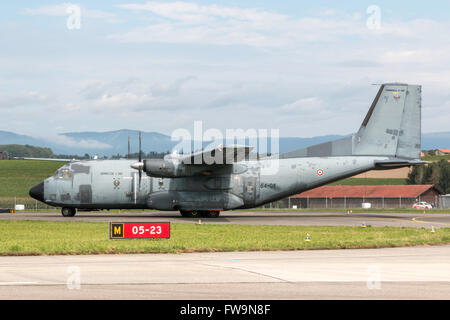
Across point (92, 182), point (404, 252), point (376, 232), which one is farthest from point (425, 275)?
point (92, 182)

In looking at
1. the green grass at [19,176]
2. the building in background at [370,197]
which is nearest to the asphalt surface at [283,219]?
the green grass at [19,176]

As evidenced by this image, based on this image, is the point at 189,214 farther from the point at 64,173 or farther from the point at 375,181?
the point at 375,181

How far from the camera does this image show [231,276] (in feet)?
50.5

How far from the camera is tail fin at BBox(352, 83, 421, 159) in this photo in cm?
4456

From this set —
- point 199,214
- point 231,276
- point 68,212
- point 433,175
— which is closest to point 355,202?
point 433,175

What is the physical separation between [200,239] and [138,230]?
2.83m

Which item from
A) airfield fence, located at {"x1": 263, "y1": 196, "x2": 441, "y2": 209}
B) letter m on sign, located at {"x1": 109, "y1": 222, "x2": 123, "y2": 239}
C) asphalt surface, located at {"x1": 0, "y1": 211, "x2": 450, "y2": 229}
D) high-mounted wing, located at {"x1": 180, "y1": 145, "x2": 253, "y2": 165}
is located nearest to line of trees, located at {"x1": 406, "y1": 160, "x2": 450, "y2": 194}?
airfield fence, located at {"x1": 263, "y1": 196, "x2": 441, "y2": 209}

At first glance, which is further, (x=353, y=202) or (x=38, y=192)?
(x=353, y=202)

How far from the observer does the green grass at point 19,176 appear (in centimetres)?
9281

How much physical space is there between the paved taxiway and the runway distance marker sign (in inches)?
202

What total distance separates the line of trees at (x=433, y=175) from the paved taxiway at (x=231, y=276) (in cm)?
11067

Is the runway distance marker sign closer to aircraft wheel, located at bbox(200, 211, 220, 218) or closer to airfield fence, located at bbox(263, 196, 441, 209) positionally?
aircraft wheel, located at bbox(200, 211, 220, 218)
